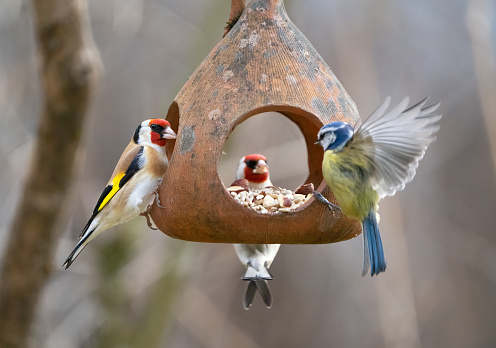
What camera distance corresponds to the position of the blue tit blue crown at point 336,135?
304 centimetres

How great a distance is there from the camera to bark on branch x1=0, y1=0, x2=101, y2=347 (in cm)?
382

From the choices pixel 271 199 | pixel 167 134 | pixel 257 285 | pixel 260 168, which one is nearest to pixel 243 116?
pixel 271 199

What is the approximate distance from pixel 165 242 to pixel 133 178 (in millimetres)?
3005

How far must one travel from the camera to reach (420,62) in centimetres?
809

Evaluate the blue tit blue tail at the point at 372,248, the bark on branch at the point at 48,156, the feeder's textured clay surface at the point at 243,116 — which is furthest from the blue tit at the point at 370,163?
the bark on branch at the point at 48,156

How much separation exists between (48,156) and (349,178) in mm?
1927

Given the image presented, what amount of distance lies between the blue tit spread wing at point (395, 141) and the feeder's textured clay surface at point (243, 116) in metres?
0.27

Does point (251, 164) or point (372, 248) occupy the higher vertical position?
point (372, 248)

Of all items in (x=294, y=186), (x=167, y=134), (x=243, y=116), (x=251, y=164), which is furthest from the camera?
(x=294, y=186)

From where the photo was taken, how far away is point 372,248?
10.2 feet

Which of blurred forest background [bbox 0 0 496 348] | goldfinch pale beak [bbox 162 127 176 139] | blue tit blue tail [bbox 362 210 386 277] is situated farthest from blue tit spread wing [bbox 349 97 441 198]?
blurred forest background [bbox 0 0 496 348]

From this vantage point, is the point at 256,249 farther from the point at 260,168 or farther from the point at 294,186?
the point at 294,186

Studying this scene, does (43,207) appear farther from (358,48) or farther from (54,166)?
(358,48)

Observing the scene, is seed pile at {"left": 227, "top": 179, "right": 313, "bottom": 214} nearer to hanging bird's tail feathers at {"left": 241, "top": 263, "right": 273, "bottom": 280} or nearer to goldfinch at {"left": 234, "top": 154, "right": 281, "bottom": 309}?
goldfinch at {"left": 234, "top": 154, "right": 281, "bottom": 309}
